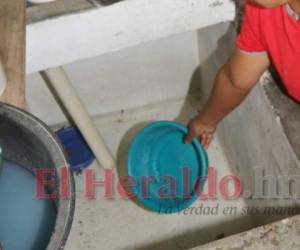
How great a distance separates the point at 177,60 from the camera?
1.48 meters

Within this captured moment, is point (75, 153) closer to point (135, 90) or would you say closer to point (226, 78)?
point (135, 90)

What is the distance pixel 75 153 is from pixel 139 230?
1.17 feet

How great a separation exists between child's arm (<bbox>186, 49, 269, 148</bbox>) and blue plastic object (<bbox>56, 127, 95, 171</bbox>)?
0.46m

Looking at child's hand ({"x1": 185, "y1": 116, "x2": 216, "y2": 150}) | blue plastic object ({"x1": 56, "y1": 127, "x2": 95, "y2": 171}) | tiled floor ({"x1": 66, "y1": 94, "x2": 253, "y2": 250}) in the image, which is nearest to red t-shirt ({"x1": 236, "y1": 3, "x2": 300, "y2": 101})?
child's hand ({"x1": 185, "y1": 116, "x2": 216, "y2": 150})

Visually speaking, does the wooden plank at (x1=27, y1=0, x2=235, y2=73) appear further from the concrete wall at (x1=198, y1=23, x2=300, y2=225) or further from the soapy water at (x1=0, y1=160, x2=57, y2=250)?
the soapy water at (x1=0, y1=160, x2=57, y2=250)

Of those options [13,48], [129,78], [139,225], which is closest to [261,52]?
[13,48]

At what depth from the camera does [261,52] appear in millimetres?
906

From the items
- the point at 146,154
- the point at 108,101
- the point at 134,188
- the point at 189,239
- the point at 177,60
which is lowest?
the point at 189,239

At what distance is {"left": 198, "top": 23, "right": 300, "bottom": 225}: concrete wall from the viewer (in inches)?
37.1

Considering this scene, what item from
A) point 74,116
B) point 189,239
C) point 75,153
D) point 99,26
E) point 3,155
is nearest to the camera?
point 3,155

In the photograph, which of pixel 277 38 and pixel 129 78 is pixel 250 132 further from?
pixel 129 78

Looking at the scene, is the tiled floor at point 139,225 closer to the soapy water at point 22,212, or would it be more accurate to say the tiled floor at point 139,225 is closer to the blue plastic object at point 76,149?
the blue plastic object at point 76,149

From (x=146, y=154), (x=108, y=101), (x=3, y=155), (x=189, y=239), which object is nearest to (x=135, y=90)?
(x=108, y=101)

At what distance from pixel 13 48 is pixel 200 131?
0.64 m
